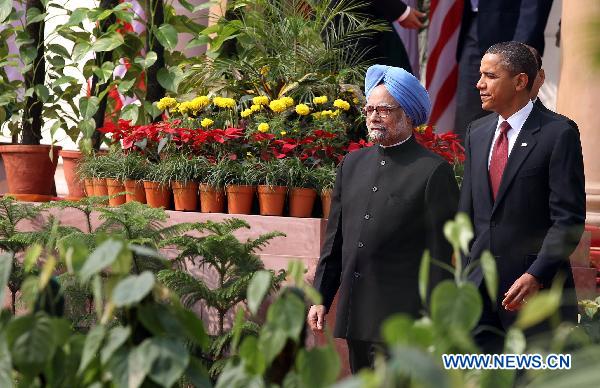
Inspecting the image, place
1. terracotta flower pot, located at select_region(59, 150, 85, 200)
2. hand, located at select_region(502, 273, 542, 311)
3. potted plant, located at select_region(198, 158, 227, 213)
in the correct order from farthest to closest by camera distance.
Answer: terracotta flower pot, located at select_region(59, 150, 85, 200), potted plant, located at select_region(198, 158, 227, 213), hand, located at select_region(502, 273, 542, 311)

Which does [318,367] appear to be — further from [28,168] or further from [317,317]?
[28,168]

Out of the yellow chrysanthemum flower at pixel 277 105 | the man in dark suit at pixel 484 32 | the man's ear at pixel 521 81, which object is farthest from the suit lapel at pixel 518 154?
the man in dark suit at pixel 484 32

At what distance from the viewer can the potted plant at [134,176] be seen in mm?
6668

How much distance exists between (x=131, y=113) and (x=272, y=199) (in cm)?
235

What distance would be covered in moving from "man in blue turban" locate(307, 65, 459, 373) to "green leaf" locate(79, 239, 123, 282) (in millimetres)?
3029

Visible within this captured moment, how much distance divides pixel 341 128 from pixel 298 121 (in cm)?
29

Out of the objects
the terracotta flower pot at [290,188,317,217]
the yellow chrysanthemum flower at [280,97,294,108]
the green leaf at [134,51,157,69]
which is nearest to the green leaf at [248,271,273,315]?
the terracotta flower pot at [290,188,317,217]

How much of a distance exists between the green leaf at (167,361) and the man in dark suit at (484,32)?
24.2ft

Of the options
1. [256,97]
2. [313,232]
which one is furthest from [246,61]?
[313,232]

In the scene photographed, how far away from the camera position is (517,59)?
4551mm

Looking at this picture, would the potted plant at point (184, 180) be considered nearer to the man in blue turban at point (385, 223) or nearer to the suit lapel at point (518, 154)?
the man in blue turban at point (385, 223)

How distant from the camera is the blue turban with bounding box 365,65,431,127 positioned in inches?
180

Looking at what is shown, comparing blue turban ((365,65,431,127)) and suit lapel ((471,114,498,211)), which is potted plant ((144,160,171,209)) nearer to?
blue turban ((365,65,431,127))

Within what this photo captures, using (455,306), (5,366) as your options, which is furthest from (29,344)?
(455,306)
